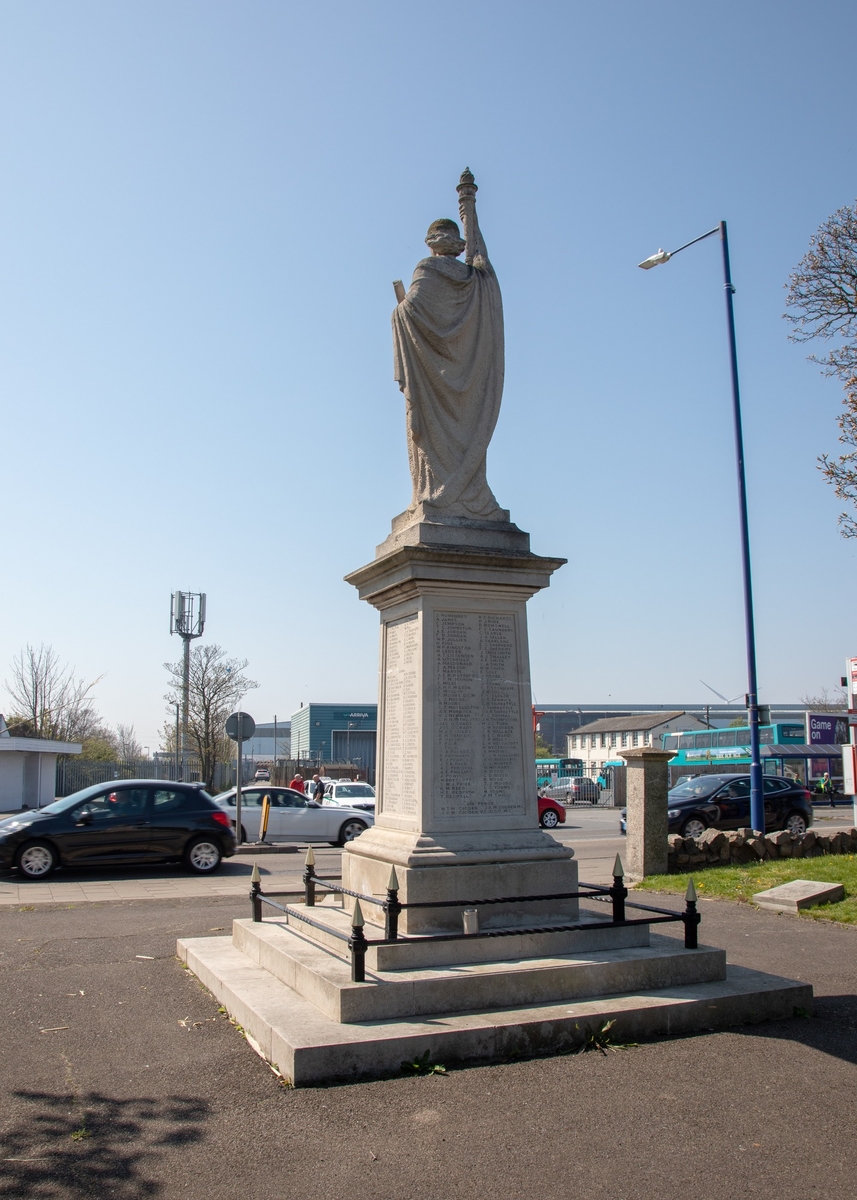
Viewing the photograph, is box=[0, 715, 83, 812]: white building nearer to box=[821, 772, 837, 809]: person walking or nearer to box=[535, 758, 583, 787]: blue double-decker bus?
Answer: box=[535, 758, 583, 787]: blue double-decker bus

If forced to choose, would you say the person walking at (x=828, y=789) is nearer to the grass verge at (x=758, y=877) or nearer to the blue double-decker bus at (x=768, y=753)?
the blue double-decker bus at (x=768, y=753)

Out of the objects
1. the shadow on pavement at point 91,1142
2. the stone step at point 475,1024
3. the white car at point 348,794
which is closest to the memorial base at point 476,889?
the stone step at point 475,1024

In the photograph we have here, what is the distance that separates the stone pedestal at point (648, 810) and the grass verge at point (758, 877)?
0.91ft

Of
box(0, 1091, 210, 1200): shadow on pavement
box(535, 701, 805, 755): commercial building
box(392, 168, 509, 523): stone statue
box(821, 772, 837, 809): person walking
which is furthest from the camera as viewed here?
box(535, 701, 805, 755): commercial building

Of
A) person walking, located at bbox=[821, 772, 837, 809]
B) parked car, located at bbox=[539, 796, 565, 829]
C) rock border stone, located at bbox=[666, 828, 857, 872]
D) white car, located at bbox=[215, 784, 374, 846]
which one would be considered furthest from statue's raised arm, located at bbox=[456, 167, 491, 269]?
person walking, located at bbox=[821, 772, 837, 809]

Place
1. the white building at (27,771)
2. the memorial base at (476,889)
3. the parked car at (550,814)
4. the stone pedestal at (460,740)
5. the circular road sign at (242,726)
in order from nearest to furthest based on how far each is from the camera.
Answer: the memorial base at (476,889), the stone pedestal at (460,740), the circular road sign at (242,726), the parked car at (550,814), the white building at (27,771)

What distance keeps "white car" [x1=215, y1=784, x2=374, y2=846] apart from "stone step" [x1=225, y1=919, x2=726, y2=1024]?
46.9 feet

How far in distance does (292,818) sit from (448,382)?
15.0 m

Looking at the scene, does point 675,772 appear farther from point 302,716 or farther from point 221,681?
point 302,716

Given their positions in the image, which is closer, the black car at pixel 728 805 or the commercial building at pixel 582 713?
the black car at pixel 728 805

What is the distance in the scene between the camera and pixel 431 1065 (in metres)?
5.00

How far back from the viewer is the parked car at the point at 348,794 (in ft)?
86.8

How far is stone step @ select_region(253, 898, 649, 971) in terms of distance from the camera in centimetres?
584

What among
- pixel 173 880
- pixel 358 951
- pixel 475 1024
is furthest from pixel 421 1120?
pixel 173 880
